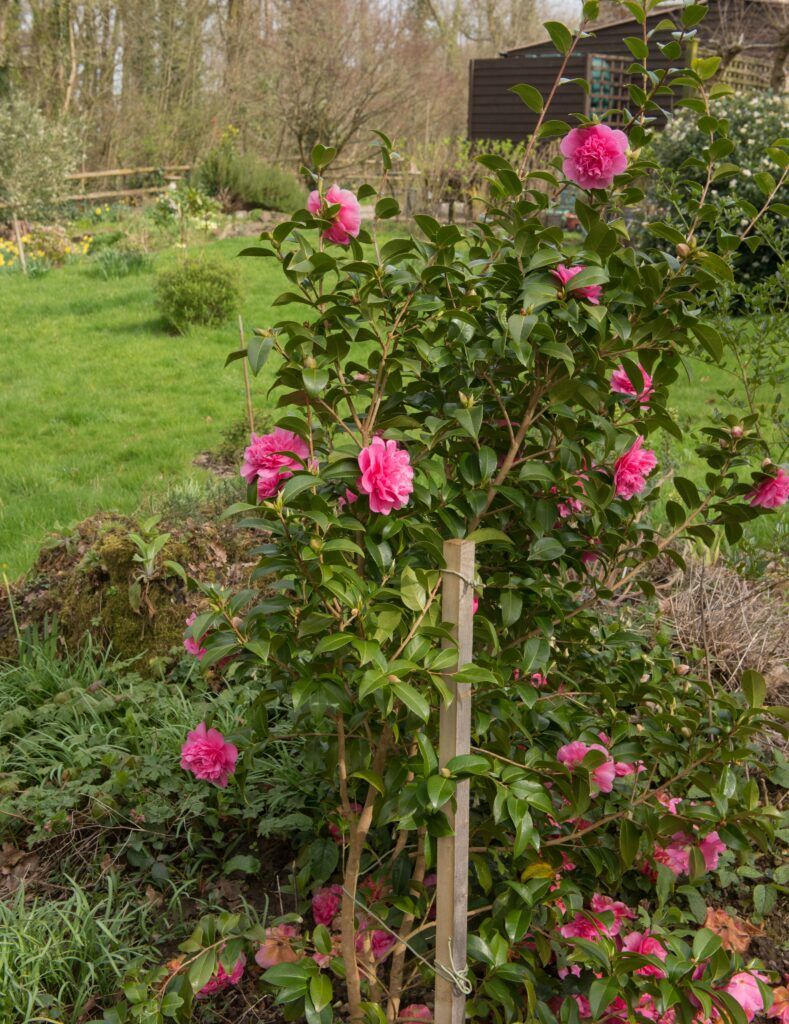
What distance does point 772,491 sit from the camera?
1735mm

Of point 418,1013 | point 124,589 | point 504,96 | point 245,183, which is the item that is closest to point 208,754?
point 418,1013

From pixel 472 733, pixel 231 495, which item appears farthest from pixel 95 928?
pixel 231 495

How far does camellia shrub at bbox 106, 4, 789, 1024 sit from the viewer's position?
1447 millimetres

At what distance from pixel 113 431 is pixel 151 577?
9.45 feet

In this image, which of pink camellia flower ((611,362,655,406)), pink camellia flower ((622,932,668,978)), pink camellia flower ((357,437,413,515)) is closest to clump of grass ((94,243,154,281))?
pink camellia flower ((611,362,655,406))

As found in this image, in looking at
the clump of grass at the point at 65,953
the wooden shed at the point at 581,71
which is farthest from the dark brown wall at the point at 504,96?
the clump of grass at the point at 65,953

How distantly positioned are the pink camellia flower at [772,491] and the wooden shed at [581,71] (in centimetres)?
1296

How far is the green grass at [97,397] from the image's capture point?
4.52m

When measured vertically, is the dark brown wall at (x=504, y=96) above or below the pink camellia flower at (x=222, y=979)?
above

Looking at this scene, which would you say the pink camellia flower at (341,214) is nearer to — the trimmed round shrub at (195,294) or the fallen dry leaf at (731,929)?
the fallen dry leaf at (731,929)

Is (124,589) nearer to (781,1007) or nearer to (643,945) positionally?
(643,945)

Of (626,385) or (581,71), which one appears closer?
(626,385)

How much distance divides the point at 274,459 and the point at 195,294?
637cm

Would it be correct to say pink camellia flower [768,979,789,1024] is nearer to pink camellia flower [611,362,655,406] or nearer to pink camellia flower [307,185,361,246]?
pink camellia flower [611,362,655,406]
